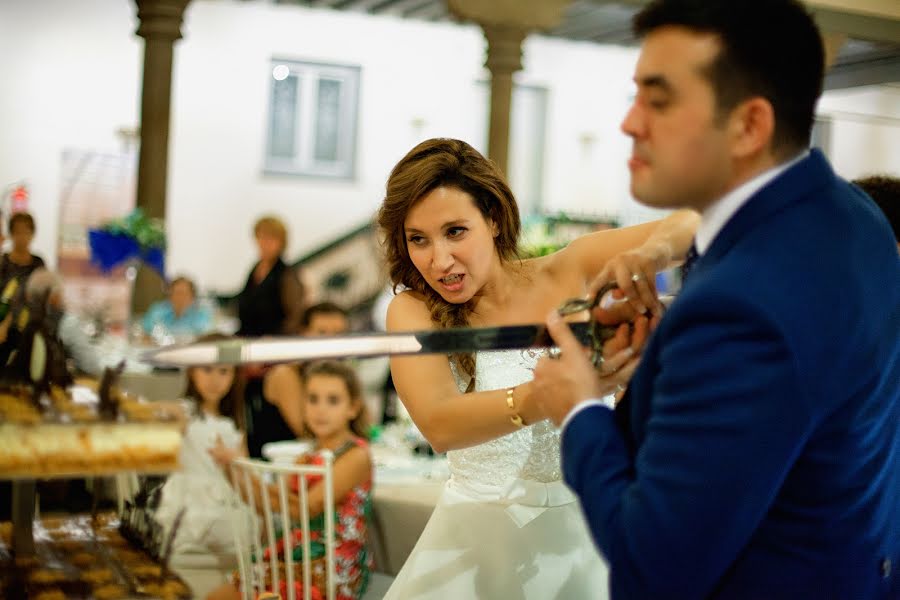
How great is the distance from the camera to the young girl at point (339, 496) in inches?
142

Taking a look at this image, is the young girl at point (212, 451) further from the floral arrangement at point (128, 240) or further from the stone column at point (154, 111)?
the stone column at point (154, 111)

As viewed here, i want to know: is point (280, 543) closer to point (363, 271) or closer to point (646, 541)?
point (646, 541)

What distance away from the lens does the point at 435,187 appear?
6.79ft

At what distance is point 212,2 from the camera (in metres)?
13.6

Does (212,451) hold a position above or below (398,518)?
above

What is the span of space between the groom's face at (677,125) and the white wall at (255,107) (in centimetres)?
1191

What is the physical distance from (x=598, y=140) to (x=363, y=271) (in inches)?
181

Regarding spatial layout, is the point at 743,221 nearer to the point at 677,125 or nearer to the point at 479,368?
the point at 677,125

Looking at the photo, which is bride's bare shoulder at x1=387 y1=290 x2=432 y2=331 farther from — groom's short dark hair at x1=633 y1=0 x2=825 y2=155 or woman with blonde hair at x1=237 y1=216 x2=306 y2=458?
woman with blonde hair at x1=237 y1=216 x2=306 y2=458

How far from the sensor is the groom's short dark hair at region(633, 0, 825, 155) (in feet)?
3.67

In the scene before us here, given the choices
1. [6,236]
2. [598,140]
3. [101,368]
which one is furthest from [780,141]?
[598,140]

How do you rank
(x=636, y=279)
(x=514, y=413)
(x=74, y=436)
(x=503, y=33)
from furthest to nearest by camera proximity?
1. (x=503, y=33)
2. (x=514, y=413)
3. (x=74, y=436)
4. (x=636, y=279)

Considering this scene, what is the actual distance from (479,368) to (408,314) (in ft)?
0.86

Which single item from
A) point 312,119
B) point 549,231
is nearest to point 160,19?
point 549,231
